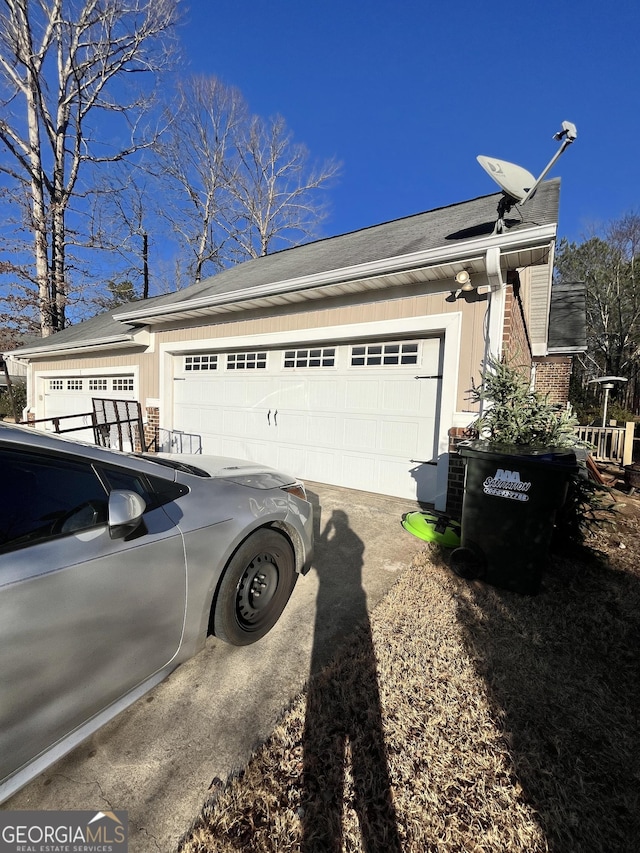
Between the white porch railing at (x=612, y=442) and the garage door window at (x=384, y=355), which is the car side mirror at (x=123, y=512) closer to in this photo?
the garage door window at (x=384, y=355)

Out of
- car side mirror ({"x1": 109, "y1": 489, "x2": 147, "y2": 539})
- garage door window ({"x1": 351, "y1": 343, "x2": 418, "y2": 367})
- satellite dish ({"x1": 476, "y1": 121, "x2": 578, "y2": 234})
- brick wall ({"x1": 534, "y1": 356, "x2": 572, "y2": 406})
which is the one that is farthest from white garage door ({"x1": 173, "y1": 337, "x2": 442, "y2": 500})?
brick wall ({"x1": 534, "y1": 356, "x2": 572, "y2": 406})

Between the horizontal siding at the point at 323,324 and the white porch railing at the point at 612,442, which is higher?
the horizontal siding at the point at 323,324

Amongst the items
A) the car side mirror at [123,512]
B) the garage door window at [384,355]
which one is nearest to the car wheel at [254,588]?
the car side mirror at [123,512]

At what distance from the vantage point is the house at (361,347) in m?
4.49

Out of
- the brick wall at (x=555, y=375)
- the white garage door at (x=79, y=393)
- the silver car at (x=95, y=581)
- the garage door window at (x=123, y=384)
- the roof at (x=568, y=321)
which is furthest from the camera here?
the brick wall at (x=555, y=375)

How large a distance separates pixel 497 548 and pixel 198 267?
21.3m

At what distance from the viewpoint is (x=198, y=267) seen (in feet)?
65.9

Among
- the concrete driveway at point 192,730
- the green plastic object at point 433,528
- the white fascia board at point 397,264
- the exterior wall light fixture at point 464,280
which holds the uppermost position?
the white fascia board at point 397,264

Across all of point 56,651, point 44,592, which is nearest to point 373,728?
point 56,651

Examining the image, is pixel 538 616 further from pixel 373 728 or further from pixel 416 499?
pixel 416 499

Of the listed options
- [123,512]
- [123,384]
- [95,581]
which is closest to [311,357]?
[123,512]

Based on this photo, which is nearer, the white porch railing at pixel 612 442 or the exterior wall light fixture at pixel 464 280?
the exterior wall light fixture at pixel 464 280

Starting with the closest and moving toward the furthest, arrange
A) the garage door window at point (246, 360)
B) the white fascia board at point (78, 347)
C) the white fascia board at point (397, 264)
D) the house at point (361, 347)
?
1. the white fascia board at point (397, 264)
2. the house at point (361, 347)
3. the garage door window at point (246, 360)
4. the white fascia board at point (78, 347)

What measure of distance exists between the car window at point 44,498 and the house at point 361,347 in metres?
4.07
